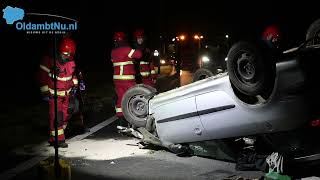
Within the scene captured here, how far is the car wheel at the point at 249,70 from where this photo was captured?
5.46m

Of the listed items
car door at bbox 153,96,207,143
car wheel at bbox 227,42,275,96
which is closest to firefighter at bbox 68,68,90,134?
car door at bbox 153,96,207,143

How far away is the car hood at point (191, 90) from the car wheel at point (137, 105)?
64cm

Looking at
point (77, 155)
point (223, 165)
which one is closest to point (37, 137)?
point (77, 155)

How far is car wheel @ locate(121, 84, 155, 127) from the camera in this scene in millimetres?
8336

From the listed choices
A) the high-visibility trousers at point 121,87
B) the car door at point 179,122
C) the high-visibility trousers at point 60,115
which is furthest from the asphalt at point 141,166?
the high-visibility trousers at point 121,87

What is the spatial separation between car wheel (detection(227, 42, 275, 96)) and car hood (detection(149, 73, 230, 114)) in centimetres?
31

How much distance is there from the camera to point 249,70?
5691 millimetres

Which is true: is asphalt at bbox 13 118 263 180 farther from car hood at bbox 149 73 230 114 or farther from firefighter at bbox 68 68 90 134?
firefighter at bbox 68 68 90 134

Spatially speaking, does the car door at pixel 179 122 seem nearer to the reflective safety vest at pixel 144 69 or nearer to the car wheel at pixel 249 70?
the car wheel at pixel 249 70

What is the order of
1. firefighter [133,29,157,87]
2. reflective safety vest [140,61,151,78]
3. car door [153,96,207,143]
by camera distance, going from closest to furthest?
car door [153,96,207,143] < firefighter [133,29,157,87] < reflective safety vest [140,61,151,78]

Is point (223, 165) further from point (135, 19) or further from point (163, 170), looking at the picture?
point (135, 19)

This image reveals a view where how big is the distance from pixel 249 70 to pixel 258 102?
439mm

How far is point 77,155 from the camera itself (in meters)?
8.02

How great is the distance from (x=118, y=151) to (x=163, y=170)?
1605 mm
